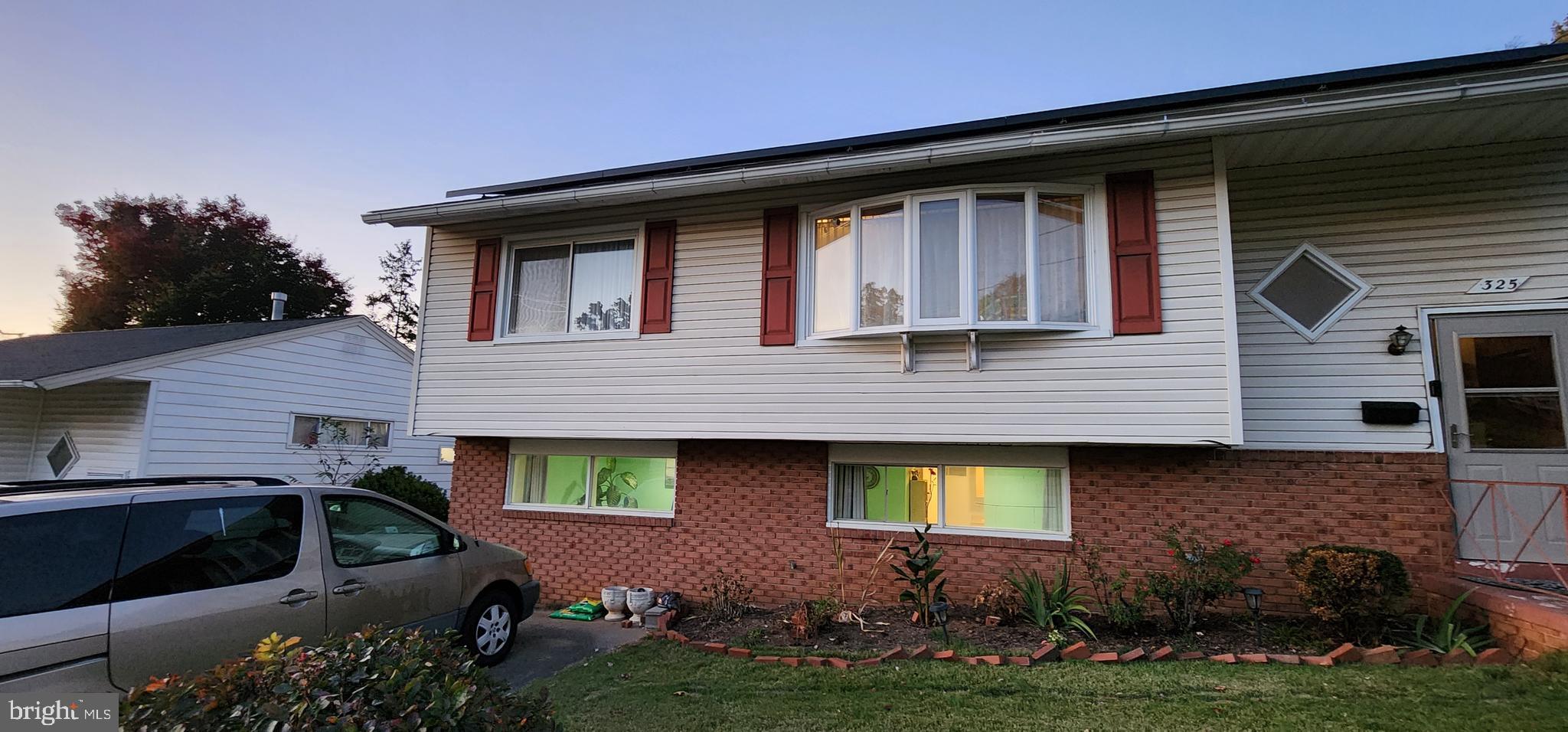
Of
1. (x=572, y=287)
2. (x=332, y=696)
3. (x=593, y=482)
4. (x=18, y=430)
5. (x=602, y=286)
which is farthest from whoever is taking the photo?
(x=18, y=430)

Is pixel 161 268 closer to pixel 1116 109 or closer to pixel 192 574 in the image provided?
pixel 192 574

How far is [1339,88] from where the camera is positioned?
6.37 meters

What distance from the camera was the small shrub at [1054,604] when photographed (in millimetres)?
5824

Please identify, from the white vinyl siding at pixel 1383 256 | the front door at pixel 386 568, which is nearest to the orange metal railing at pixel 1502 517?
the white vinyl siding at pixel 1383 256

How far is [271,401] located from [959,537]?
12984 mm

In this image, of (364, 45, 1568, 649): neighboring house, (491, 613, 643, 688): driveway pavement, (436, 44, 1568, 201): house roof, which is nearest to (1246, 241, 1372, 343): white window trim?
(364, 45, 1568, 649): neighboring house

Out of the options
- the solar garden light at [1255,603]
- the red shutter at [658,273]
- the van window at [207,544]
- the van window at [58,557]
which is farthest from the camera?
the red shutter at [658,273]

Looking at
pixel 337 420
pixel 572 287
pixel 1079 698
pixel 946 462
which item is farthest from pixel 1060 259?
pixel 337 420

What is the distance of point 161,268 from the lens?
27734mm

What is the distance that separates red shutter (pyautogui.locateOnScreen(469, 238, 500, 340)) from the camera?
326 inches

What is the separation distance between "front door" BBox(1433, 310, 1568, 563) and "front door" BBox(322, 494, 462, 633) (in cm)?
876

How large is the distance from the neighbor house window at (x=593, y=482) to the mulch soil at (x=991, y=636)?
1961mm

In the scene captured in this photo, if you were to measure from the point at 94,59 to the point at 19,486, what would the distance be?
12420 millimetres

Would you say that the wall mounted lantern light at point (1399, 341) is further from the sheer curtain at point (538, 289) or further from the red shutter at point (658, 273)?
the sheer curtain at point (538, 289)
